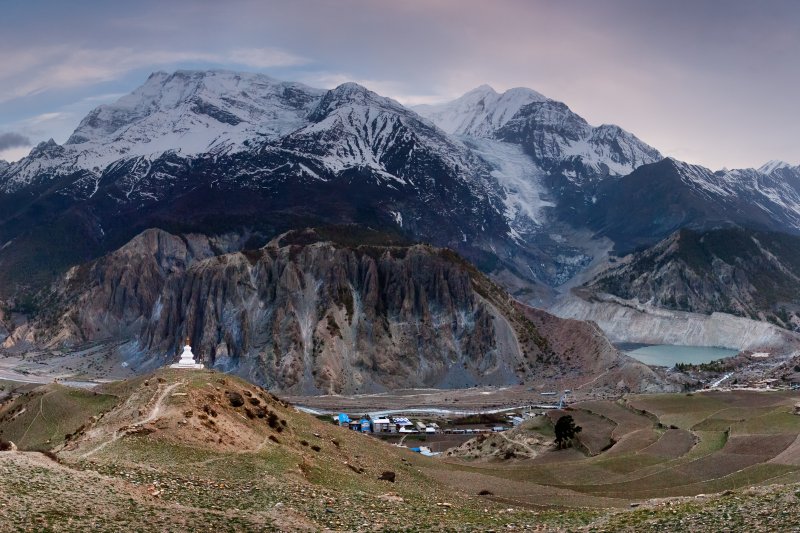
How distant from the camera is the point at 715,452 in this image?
6912 centimetres

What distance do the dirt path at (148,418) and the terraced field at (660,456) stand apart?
2148cm

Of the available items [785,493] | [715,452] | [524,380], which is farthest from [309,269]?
[785,493]

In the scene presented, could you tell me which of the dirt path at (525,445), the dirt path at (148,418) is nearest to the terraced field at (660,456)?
the dirt path at (525,445)

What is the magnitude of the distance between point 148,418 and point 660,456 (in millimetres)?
45539

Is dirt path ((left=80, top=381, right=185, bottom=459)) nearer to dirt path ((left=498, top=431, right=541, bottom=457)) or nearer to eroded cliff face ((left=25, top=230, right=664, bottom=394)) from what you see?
dirt path ((left=498, top=431, right=541, bottom=457))

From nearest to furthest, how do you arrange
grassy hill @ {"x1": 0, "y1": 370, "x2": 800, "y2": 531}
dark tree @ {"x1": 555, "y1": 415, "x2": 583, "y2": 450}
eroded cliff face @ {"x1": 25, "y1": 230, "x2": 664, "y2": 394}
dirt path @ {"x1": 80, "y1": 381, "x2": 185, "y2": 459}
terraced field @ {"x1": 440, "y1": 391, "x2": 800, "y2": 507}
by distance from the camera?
1. grassy hill @ {"x1": 0, "y1": 370, "x2": 800, "y2": 531}
2. dirt path @ {"x1": 80, "y1": 381, "x2": 185, "y2": 459}
3. terraced field @ {"x1": 440, "y1": 391, "x2": 800, "y2": 507}
4. dark tree @ {"x1": 555, "y1": 415, "x2": 583, "y2": 450}
5. eroded cliff face @ {"x1": 25, "y1": 230, "x2": 664, "y2": 394}

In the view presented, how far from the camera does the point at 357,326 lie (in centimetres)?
15938

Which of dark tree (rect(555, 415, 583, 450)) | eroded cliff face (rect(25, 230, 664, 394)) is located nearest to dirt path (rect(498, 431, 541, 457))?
dark tree (rect(555, 415, 583, 450))

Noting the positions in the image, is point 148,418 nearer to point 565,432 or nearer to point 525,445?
point 525,445

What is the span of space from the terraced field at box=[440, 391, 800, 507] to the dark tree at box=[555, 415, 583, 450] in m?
1.27

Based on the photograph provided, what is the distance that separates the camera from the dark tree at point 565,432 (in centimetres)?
8231

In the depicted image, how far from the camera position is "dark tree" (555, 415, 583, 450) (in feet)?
270

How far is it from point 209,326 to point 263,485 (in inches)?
5160

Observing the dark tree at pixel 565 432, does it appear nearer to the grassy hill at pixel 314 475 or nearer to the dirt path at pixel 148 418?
the grassy hill at pixel 314 475
